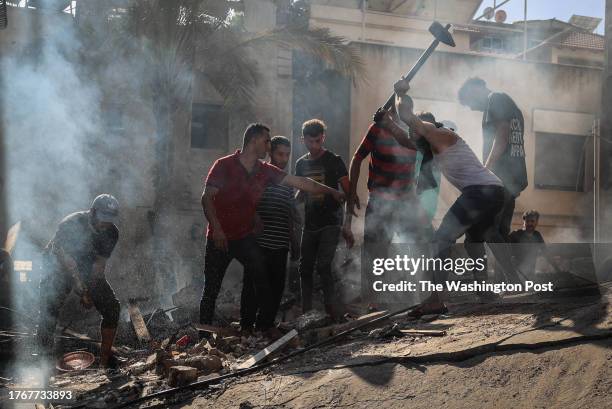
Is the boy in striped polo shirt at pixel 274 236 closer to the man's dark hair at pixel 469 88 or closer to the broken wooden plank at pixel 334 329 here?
the broken wooden plank at pixel 334 329

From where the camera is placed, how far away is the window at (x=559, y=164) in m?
18.6

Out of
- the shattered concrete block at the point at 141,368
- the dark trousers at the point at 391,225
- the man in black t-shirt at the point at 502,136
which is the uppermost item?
the man in black t-shirt at the point at 502,136

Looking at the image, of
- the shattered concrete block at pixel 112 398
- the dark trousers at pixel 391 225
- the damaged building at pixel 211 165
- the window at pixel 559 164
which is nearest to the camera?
the damaged building at pixel 211 165

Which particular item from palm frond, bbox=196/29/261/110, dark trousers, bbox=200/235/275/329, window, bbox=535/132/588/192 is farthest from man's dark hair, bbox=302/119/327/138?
window, bbox=535/132/588/192

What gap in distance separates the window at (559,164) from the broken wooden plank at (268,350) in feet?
47.8

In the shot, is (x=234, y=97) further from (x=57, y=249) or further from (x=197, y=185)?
(x=57, y=249)

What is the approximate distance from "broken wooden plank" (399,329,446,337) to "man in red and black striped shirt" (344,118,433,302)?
1.34 m

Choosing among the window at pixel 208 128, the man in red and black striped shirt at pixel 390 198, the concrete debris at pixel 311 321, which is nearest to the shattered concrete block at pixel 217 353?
the concrete debris at pixel 311 321

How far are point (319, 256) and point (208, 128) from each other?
9666mm

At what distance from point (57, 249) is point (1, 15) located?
442cm

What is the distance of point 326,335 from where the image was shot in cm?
562

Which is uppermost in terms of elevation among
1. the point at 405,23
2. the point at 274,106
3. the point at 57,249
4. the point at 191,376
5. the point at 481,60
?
the point at 405,23

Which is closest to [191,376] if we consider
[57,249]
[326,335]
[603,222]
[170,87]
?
[326,335]

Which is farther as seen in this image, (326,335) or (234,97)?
(234,97)
